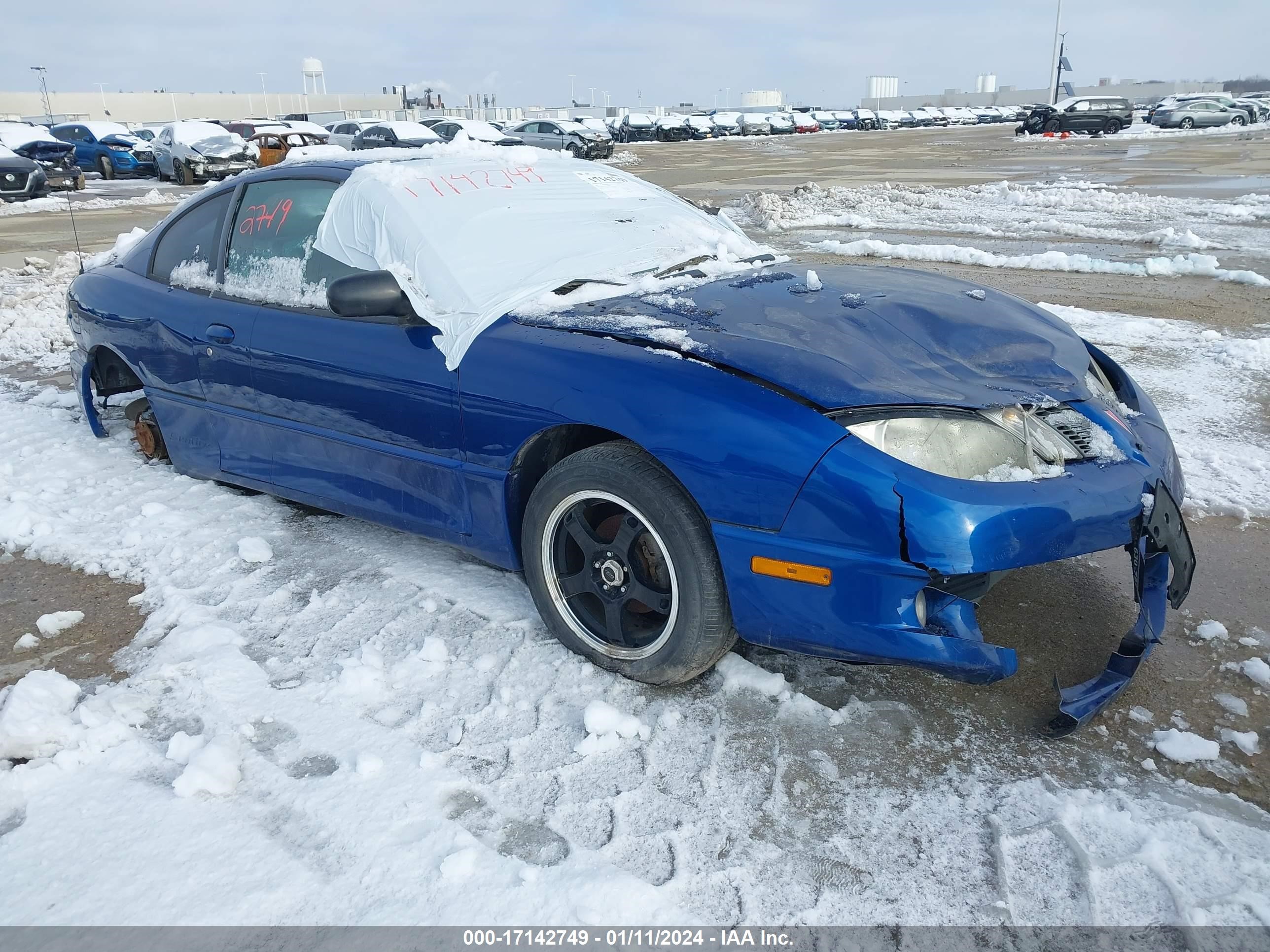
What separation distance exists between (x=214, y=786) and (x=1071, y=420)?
2.42 m

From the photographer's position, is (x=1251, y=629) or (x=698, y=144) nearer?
(x=1251, y=629)

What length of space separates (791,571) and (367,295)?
1.56 meters

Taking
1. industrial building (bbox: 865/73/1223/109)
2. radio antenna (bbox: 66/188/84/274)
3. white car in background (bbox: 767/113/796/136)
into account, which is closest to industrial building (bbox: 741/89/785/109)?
industrial building (bbox: 865/73/1223/109)

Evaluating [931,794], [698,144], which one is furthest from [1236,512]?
[698,144]

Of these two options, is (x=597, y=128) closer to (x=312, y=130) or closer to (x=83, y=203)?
(x=312, y=130)

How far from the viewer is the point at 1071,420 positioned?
2553 mm

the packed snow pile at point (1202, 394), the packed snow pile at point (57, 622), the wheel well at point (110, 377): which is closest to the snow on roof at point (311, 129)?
the wheel well at point (110, 377)

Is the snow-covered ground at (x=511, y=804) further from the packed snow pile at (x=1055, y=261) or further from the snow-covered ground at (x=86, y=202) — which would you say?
the snow-covered ground at (x=86, y=202)

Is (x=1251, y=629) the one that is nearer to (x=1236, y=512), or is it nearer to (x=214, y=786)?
(x=1236, y=512)

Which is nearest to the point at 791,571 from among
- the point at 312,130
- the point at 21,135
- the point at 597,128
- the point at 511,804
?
the point at 511,804

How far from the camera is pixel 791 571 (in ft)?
7.57

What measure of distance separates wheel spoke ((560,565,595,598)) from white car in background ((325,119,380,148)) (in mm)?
27979

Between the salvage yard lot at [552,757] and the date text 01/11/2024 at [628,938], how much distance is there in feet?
0.13

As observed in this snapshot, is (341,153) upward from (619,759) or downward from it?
upward
